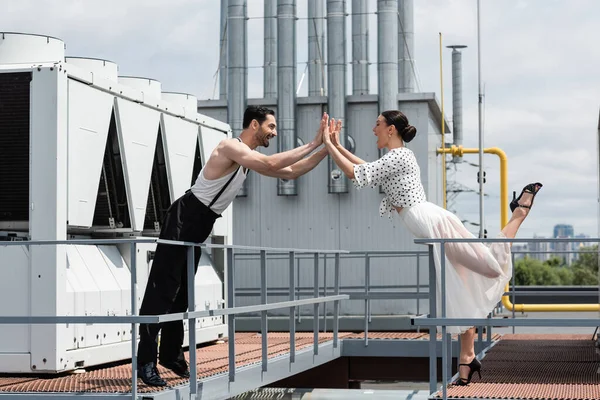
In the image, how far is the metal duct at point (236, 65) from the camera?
20.2 m

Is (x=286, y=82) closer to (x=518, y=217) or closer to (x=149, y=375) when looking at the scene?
(x=518, y=217)

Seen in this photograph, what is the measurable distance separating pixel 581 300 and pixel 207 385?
18.7 metres

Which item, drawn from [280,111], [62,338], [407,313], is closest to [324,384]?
[62,338]

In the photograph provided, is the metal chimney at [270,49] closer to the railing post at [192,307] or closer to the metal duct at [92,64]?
the metal duct at [92,64]

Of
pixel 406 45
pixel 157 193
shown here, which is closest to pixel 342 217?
pixel 406 45

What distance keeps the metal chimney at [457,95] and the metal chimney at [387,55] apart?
6.14 metres

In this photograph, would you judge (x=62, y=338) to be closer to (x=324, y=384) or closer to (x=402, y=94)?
(x=324, y=384)

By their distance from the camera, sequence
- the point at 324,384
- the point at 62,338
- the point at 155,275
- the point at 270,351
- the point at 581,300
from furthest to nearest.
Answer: the point at 581,300
the point at 324,384
the point at 270,351
the point at 62,338
the point at 155,275

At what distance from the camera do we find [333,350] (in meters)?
11.4

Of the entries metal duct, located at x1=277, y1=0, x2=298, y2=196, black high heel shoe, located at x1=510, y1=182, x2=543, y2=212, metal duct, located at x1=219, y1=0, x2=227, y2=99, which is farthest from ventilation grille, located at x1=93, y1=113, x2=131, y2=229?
metal duct, located at x1=219, y1=0, x2=227, y2=99

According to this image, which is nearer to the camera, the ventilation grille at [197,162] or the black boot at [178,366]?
the black boot at [178,366]

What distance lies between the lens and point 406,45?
2152 centimetres

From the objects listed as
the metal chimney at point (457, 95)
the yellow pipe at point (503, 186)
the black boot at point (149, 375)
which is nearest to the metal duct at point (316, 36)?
the yellow pipe at point (503, 186)

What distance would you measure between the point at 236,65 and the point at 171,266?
1420cm
